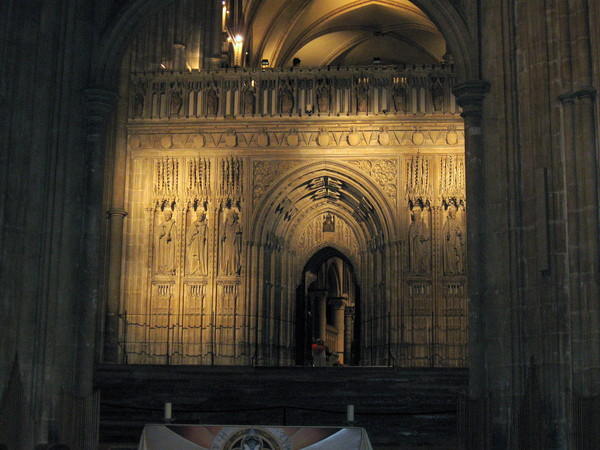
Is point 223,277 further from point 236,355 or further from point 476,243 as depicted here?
point 476,243

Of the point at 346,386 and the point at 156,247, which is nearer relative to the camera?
the point at 346,386

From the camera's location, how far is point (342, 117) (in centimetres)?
2034

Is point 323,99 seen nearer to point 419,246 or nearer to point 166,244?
point 419,246

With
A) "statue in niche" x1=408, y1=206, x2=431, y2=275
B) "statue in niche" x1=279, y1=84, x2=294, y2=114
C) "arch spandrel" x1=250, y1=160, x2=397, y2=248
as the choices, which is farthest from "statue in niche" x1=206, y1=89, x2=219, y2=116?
"statue in niche" x1=408, y1=206, x2=431, y2=275

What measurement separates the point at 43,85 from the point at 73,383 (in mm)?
4260

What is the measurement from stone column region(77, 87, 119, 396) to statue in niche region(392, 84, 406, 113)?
27.0 ft

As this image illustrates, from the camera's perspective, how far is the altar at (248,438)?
962cm

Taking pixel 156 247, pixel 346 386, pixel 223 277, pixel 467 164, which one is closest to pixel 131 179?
pixel 156 247

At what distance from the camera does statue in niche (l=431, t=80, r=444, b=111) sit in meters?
20.1

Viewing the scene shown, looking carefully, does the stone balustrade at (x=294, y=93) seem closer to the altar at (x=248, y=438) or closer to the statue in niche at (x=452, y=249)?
the statue in niche at (x=452, y=249)

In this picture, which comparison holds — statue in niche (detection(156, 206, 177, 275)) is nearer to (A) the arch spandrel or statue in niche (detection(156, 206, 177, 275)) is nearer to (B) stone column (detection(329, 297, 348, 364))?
(A) the arch spandrel

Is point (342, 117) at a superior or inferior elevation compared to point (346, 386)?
superior

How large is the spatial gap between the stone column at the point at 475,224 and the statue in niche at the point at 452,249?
735 centimetres

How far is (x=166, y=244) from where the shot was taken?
20.3 m
